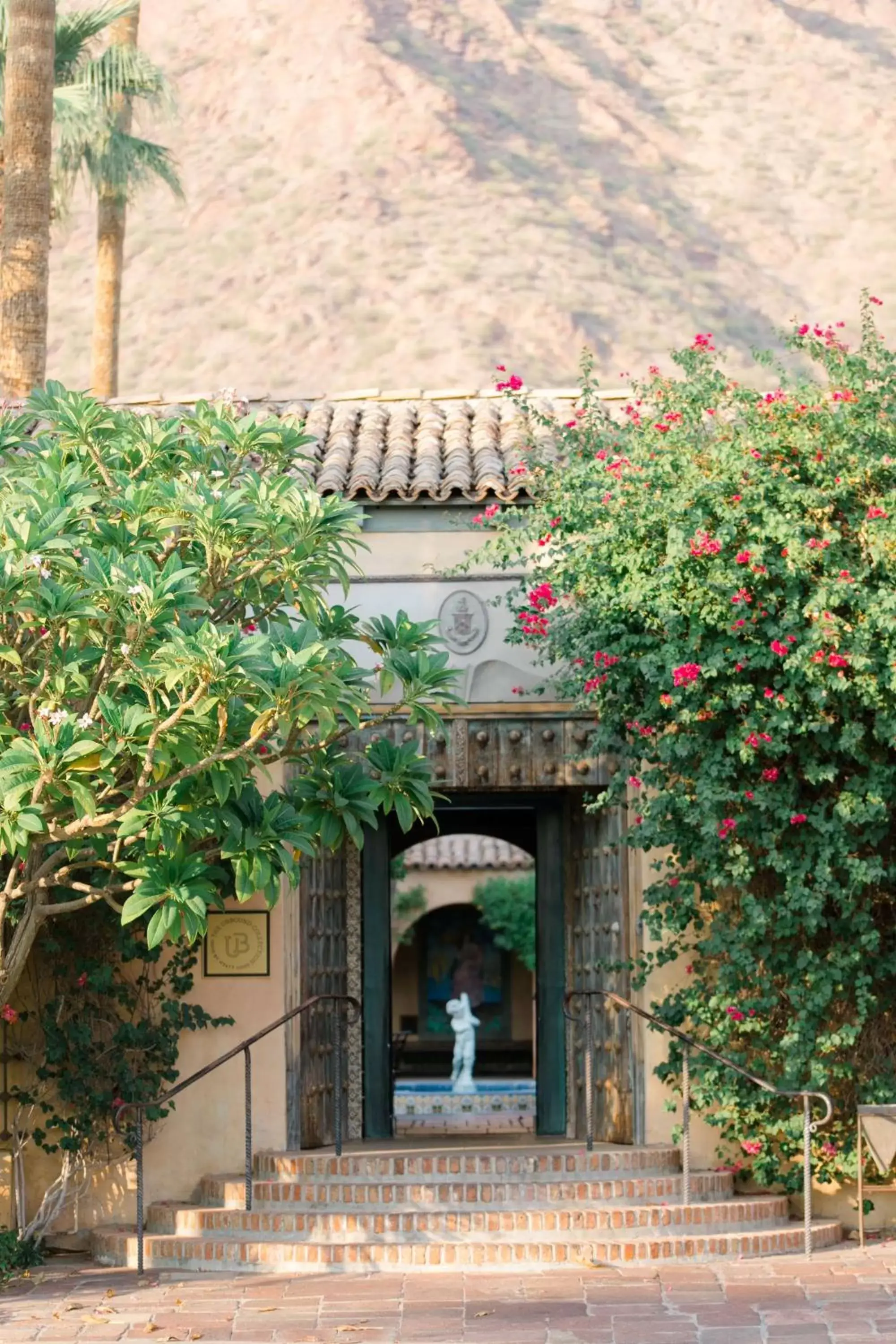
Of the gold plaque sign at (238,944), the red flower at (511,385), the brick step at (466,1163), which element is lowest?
the brick step at (466,1163)

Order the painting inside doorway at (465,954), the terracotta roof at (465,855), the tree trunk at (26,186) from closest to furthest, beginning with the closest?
1. the tree trunk at (26,186)
2. the painting inside doorway at (465,954)
3. the terracotta roof at (465,855)

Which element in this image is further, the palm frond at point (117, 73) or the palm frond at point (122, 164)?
the palm frond at point (122, 164)

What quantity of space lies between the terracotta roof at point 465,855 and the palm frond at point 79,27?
12.3 meters

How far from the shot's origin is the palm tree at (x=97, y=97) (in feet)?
72.9

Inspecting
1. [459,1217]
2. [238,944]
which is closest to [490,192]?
[238,944]

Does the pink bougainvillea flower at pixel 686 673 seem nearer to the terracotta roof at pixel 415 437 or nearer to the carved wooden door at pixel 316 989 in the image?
the terracotta roof at pixel 415 437

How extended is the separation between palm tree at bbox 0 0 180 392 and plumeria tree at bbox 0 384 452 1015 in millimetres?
11214

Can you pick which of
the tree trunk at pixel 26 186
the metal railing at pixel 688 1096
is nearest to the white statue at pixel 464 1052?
the tree trunk at pixel 26 186

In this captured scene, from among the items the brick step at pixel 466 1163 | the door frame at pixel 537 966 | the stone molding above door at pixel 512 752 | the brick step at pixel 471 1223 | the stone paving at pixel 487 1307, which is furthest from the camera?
the door frame at pixel 537 966

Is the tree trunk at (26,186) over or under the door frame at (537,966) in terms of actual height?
over

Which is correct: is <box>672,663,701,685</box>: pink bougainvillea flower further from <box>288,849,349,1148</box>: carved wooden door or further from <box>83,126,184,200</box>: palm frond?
<box>83,126,184,200</box>: palm frond

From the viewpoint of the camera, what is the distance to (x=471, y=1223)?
1030cm

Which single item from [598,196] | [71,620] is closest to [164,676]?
[71,620]

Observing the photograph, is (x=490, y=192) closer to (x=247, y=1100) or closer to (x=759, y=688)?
(x=759, y=688)
